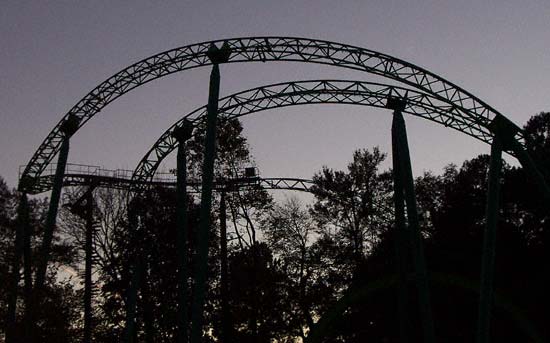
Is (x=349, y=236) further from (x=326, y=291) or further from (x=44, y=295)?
(x=44, y=295)

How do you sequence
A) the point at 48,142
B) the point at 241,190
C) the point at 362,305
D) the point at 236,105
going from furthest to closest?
the point at 241,190, the point at 362,305, the point at 236,105, the point at 48,142

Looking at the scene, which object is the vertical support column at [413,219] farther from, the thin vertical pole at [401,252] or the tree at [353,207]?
the tree at [353,207]

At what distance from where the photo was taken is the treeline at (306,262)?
20703 mm

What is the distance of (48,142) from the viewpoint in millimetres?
17297

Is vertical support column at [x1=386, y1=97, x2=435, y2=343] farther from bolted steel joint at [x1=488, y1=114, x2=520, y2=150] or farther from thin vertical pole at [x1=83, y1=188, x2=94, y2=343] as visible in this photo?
thin vertical pole at [x1=83, y1=188, x2=94, y2=343]

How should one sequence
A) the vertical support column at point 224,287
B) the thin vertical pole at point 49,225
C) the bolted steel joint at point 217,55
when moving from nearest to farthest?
the thin vertical pole at point 49,225 < the bolted steel joint at point 217,55 < the vertical support column at point 224,287

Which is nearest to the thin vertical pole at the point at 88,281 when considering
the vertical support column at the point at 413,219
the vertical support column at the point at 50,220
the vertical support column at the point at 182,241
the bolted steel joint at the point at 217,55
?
the vertical support column at the point at 182,241

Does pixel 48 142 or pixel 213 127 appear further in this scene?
pixel 48 142

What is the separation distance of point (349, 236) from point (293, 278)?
337cm

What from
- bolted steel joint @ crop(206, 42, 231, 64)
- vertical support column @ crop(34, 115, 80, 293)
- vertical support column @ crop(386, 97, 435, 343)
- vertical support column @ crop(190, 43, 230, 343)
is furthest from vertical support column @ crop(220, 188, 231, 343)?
vertical support column @ crop(386, 97, 435, 343)

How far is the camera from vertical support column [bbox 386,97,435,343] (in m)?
11.3

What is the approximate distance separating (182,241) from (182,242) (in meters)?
0.03

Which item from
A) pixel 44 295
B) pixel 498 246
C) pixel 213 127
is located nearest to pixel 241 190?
pixel 44 295

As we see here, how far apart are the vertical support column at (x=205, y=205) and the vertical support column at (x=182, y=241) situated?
5.46ft
